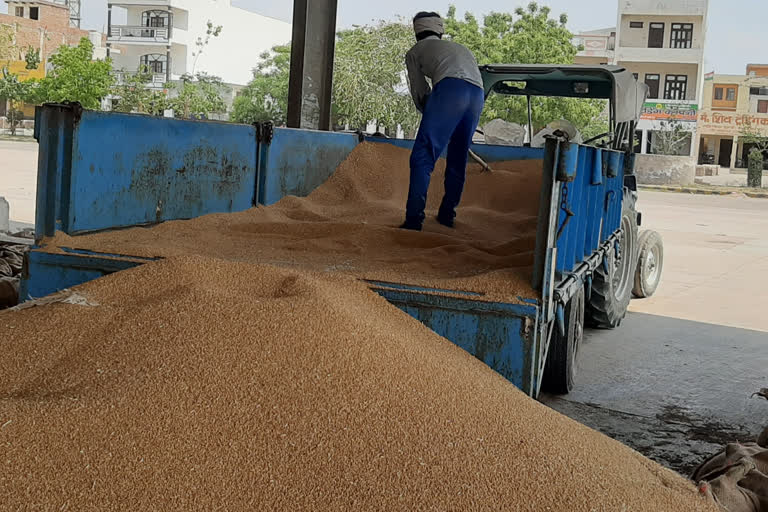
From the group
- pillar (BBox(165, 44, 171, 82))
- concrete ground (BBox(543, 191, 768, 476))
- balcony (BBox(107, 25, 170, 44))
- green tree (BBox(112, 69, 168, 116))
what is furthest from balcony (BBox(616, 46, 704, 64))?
concrete ground (BBox(543, 191, 768, 476))

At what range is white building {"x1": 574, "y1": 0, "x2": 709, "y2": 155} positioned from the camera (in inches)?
1631

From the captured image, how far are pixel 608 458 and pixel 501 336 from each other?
2.20 feet

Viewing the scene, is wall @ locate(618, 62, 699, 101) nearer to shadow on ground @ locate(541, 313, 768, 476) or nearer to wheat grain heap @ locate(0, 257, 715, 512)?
shadow on ground @ locate(541, 313, 768, 476)

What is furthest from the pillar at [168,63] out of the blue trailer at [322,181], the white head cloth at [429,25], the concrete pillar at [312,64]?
the white head cloth at [429,25]

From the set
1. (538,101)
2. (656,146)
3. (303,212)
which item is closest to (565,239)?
(303,212)

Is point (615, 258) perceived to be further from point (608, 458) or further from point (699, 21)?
point (699, 21)

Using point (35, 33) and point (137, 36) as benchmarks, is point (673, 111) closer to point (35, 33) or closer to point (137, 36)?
point (137, 36)

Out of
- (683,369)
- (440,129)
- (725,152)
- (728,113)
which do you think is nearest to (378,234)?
(440,129)

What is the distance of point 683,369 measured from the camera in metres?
5.64

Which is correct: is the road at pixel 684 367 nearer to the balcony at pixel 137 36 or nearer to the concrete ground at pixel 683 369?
the concrete ground at pixel 683 369

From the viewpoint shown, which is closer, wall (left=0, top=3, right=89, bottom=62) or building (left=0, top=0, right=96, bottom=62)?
wall (left=0, top=3, right=89, bottom=62)

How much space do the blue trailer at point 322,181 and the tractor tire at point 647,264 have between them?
80 centimetres

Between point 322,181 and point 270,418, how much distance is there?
4249mm

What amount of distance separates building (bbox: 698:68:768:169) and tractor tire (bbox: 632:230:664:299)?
3915 cm
